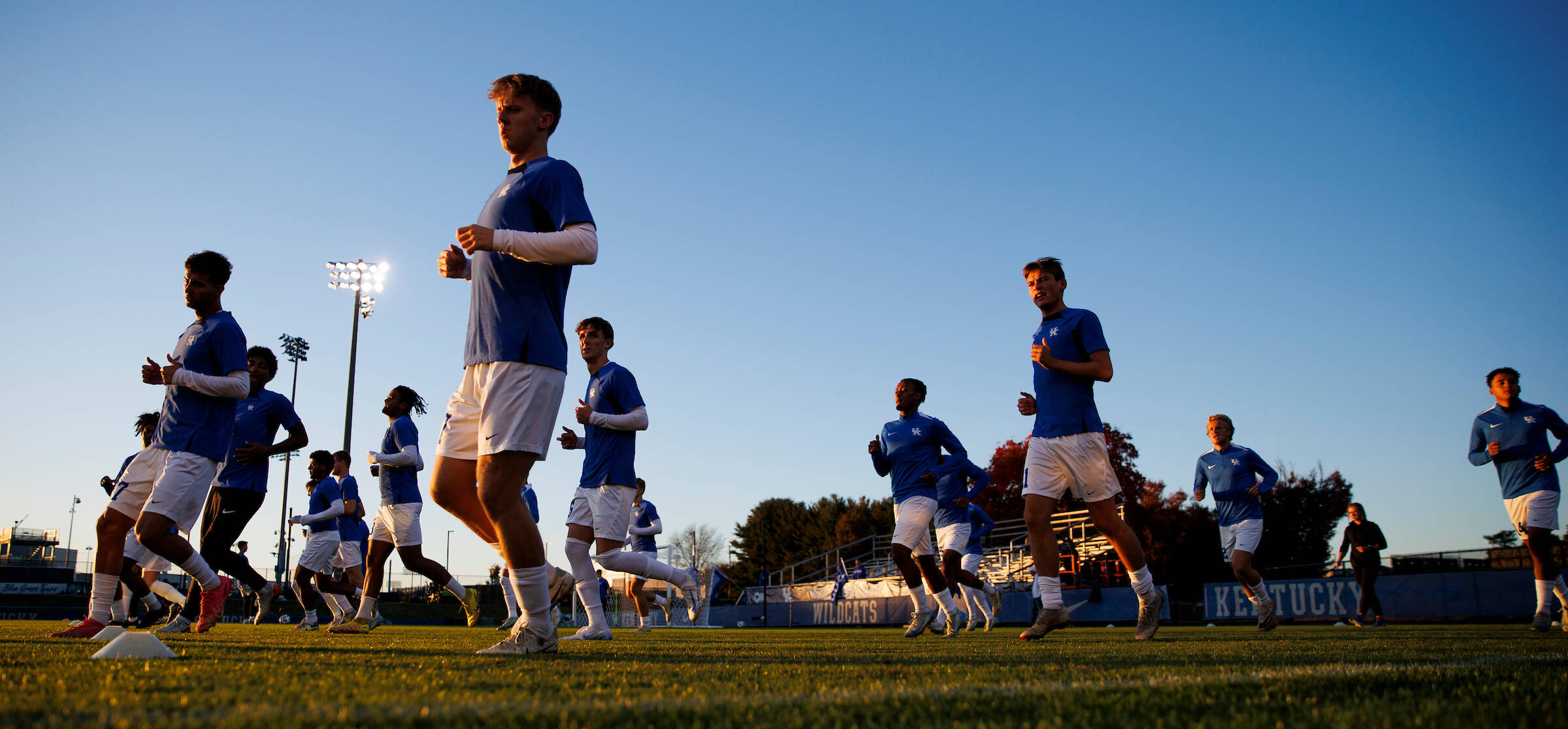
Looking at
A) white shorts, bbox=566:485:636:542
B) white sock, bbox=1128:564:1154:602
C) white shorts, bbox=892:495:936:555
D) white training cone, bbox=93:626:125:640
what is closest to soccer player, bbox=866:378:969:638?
white shorts, bbox=892:495:936:555

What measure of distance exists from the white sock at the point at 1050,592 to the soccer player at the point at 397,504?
226 inches

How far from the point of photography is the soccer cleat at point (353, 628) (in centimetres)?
823

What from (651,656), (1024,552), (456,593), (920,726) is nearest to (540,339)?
(651,656)

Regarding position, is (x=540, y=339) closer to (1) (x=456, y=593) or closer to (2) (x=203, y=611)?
(2) (x=203, y=611)

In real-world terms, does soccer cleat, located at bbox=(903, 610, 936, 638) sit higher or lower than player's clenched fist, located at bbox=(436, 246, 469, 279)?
lower

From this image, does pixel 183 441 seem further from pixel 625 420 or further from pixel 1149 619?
pixel 1149 619

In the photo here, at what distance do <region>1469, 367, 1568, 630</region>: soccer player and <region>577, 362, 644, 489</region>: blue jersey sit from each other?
7703 mm

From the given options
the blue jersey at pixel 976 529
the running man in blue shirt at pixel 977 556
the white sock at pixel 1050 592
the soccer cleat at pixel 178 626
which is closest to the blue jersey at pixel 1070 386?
the white sock at pixel 1050 592

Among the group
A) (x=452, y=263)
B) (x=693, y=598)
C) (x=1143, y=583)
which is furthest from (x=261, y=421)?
(x=1143, y=583)

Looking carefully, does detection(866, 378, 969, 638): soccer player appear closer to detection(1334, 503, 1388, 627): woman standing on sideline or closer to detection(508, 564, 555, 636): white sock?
detection(508, 564, 555, 636): white sock

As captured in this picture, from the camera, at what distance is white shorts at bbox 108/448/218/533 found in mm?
5301

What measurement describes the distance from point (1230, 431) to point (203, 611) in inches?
403

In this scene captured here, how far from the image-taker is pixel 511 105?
14.4 feet

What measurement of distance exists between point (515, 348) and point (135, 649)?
1798mm
